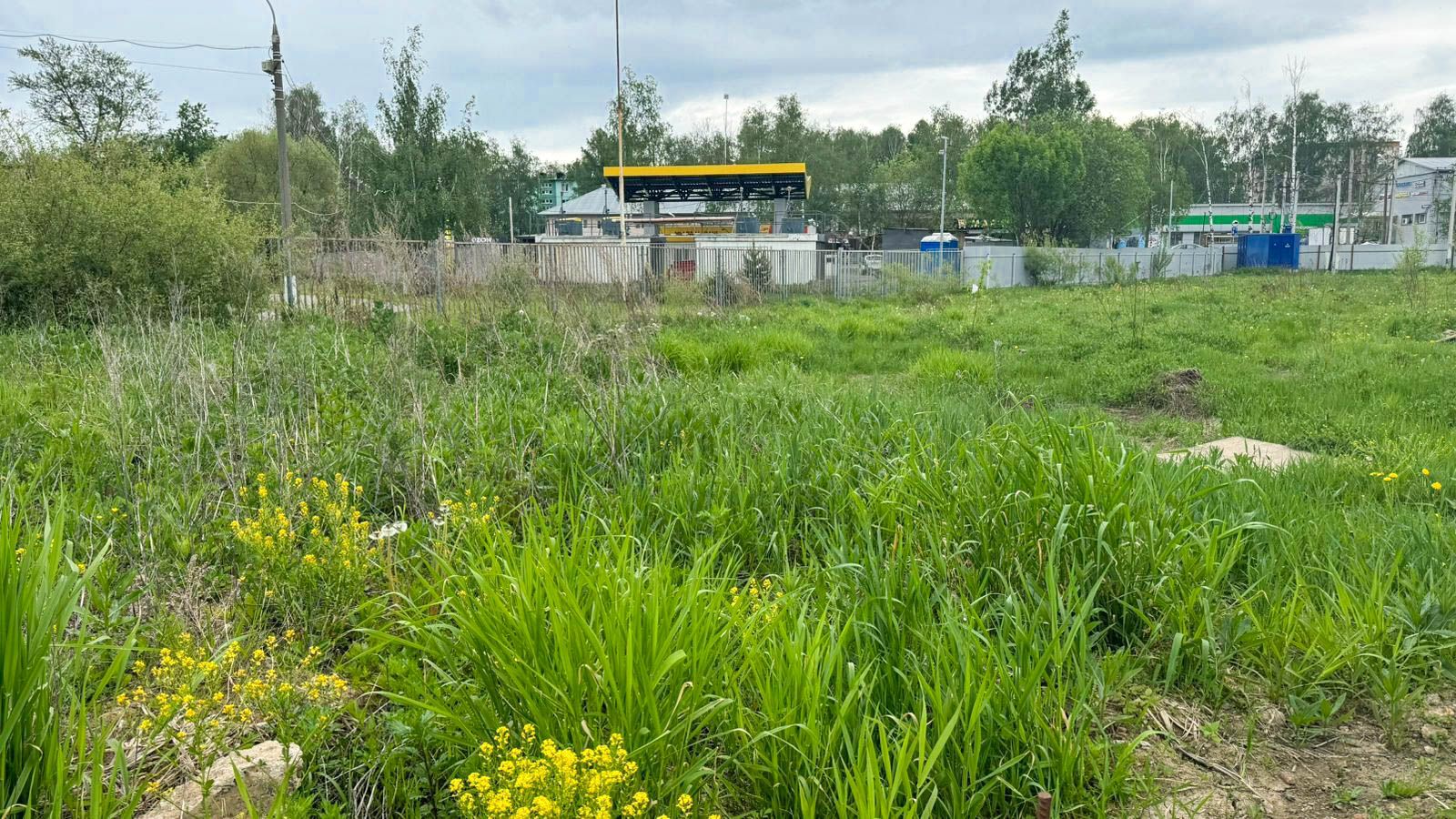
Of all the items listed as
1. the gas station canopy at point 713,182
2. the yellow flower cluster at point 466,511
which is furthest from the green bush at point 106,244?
the gas station canopy at point 713,182

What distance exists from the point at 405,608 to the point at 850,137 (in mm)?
87846

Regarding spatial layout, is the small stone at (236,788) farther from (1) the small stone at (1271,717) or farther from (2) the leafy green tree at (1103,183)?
(2) the leafy green tree at (1103,183)

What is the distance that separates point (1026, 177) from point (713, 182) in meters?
21.9

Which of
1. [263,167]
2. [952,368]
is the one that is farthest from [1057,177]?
[952,368]

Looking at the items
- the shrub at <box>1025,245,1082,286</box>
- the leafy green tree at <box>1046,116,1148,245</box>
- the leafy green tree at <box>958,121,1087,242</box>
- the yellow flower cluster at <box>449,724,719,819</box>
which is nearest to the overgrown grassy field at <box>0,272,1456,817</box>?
the yellow flower cluster at <box>449,724,719,819</box>

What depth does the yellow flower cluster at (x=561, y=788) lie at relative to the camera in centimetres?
186

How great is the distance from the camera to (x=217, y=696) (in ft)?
8.16

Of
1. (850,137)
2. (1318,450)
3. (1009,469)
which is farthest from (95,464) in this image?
(850,137)

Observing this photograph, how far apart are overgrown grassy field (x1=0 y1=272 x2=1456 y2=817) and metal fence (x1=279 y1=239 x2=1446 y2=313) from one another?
4691 millimetres

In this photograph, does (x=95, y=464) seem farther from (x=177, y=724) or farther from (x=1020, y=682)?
(x=1020, y=682)

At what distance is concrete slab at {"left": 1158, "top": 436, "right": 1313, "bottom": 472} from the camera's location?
584cm

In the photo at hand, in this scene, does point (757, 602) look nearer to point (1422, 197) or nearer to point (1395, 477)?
point (1395, 477)

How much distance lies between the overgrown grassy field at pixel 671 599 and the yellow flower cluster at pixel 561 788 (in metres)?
0.01

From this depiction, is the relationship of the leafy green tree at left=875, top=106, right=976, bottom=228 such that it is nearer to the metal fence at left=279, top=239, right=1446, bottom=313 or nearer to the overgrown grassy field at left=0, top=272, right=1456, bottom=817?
the metal fence at left=279, top=239, right=1446, bottom=313
